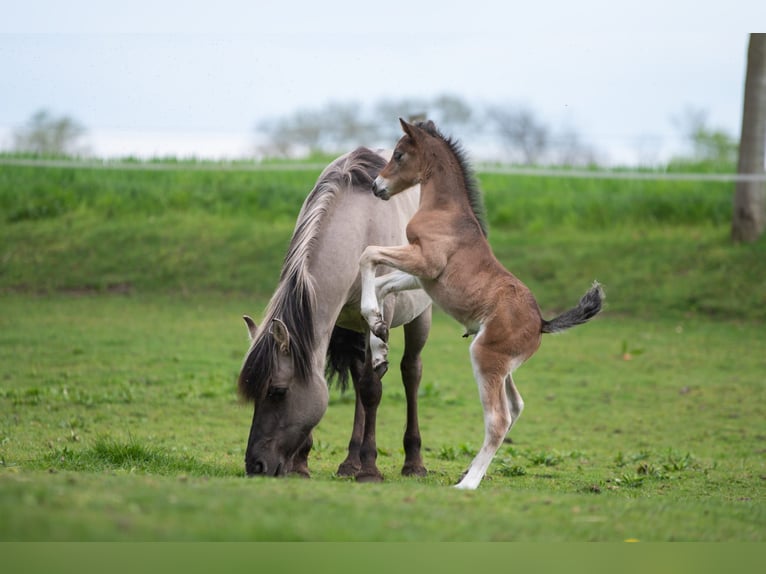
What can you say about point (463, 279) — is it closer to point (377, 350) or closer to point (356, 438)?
point (377, 350)

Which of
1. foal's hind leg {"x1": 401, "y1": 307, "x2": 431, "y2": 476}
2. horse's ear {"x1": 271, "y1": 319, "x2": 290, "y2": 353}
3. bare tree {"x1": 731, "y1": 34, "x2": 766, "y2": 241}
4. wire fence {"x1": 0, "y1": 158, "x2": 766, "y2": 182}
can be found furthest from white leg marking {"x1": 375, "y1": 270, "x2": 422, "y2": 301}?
wire fence {"x1": 0, "y1": 158, "x2": 766, "y2": 182}

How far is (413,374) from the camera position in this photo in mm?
8641

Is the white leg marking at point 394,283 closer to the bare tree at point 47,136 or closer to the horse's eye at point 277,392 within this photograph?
the horse's eye at point 277,392

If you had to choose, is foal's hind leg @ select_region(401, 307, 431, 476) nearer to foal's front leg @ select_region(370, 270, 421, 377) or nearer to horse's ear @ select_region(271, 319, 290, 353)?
foal's front leg @ select_region(370, 270, 421, 377)

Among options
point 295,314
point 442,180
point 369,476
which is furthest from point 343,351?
point 442,180

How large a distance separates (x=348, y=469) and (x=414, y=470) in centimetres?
60

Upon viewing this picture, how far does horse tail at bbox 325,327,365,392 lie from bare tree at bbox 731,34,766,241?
37.9 ft

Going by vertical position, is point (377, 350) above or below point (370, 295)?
below

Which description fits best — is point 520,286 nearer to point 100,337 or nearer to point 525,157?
point 100,337

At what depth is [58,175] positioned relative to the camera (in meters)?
21.2

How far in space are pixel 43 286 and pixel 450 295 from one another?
1285 cm

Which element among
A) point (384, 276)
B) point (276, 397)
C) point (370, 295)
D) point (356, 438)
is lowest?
point (356, 438)

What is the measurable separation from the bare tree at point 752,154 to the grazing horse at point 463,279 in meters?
11.5

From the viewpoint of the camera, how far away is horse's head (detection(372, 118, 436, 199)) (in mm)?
7195
